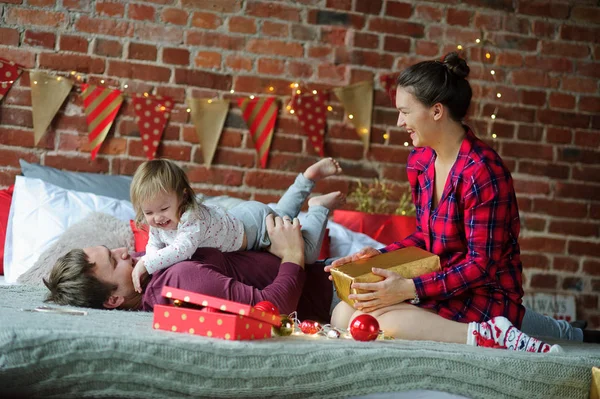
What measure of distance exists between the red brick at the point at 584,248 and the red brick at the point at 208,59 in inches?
76.8

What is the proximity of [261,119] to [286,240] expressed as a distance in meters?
1.13

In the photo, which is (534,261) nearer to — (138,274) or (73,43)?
(138,274)

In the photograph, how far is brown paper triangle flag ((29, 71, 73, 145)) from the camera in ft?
10.8

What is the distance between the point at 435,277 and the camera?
209cm

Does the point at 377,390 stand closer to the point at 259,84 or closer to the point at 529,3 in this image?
the point at 259,84

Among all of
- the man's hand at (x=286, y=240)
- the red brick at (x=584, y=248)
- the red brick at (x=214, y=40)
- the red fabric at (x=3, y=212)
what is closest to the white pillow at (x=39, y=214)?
the red fabric at (x=3, y=212)

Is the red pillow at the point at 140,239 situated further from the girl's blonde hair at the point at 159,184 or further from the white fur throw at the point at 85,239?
the girl's blonde hair at the point at 159,184

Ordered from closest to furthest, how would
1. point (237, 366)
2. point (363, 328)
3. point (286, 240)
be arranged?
point (237, 366) < point (363, 328) < point (286, 240)

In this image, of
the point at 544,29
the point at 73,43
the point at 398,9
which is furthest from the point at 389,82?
the point at 73,43

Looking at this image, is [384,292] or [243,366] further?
[384,292]

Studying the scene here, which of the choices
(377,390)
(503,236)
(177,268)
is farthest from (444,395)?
(177,268)

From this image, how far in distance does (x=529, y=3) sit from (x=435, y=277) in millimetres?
2127

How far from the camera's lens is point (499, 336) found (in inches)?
79.5

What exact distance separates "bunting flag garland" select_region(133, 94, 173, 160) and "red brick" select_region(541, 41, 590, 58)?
1863mm
